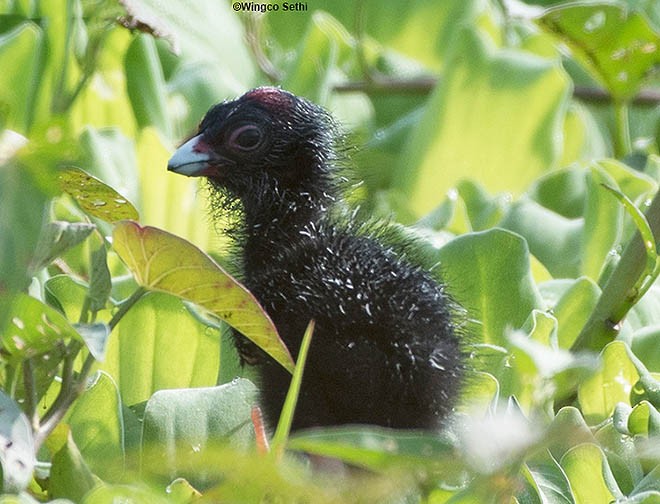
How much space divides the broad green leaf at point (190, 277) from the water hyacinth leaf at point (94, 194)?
5.6 inches

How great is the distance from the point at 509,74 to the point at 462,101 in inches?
5.3

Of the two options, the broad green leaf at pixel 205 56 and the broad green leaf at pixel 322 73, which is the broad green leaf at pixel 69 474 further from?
the broad green leaf at pixel 205 56

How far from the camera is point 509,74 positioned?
116 inches

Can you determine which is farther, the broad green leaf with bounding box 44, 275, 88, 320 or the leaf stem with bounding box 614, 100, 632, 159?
the leaf stem with bounding box 614, 100, 632, 159

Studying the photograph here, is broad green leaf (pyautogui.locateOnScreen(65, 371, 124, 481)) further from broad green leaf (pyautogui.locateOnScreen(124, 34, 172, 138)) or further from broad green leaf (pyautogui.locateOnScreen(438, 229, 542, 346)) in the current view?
broad green leaf (pyautogui.locateOnScreen(124, 34, 172, 138))

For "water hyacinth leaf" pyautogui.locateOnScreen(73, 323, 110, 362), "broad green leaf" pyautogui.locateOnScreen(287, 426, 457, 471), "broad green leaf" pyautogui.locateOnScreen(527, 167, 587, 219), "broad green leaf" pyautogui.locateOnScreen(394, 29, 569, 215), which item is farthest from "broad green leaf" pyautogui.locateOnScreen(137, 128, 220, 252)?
"broad green leaf" pyautogui.locateOnScreen(287, 426, 457, 471)

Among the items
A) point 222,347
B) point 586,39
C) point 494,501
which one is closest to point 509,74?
point 586,39

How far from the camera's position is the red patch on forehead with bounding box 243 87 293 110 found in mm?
1828

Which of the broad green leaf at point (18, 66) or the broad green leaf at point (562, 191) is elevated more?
the broad green leaf at point (18, 66)

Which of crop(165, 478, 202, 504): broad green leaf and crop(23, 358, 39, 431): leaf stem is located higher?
crop(23, 358, 39, 431): leaf stem

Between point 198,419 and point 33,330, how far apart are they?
377 mm

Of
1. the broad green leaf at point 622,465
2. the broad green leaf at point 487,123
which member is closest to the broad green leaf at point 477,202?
the broad green leaf at point 487,123

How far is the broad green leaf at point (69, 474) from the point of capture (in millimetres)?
1429

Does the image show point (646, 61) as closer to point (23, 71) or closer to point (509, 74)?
point (509, 74)
